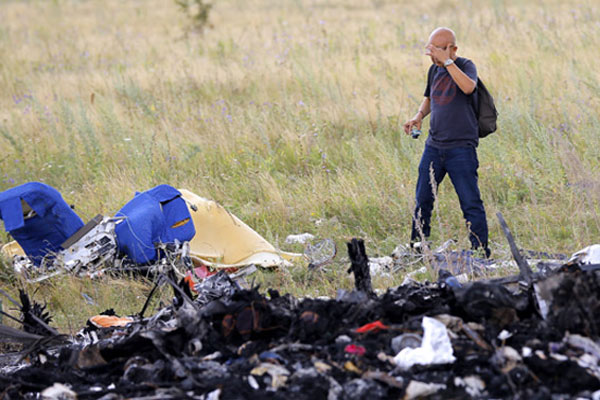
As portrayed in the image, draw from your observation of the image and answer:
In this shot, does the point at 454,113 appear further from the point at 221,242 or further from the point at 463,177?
the point at 221,242

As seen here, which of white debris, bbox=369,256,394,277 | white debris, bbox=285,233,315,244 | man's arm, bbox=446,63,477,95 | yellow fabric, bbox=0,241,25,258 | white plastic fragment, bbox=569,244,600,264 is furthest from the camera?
white debris, bbox=285,233,315,244

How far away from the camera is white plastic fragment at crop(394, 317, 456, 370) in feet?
9.23

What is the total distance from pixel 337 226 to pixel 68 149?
424 centimetres

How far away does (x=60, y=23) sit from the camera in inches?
742

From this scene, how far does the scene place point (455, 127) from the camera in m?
5.23

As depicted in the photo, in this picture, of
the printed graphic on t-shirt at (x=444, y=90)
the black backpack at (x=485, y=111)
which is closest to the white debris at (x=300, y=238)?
the printed graphic on t-shirt at (x=444, y=90)

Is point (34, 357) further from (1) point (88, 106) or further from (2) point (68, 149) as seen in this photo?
(1) point (88, 106)

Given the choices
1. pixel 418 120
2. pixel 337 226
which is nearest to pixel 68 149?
pixel 337 226

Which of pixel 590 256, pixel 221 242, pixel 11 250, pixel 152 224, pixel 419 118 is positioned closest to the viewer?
pixel 590 256

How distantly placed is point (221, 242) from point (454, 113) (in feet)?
7.26

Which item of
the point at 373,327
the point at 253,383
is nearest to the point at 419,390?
the point at 373,327

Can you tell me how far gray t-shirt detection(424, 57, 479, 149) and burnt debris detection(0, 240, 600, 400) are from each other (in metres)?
1.92

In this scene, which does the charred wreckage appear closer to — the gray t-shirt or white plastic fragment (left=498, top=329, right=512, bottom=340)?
white plastic fragment (left=498, top=329, right=512, bottom=340)

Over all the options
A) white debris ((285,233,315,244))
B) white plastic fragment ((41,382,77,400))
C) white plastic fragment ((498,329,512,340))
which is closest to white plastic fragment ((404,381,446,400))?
white plastic fragment ((498,329,512,340))
